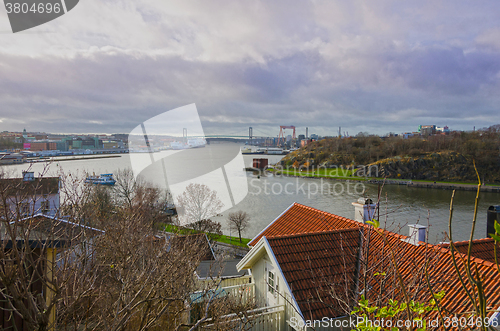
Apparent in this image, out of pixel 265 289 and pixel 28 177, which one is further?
pixel 28 177

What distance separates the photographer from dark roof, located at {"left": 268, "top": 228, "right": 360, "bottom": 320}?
10.4 feet

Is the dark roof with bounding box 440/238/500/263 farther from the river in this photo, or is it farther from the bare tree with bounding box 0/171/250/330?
the river

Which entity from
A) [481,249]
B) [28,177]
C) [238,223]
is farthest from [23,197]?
[238,223]

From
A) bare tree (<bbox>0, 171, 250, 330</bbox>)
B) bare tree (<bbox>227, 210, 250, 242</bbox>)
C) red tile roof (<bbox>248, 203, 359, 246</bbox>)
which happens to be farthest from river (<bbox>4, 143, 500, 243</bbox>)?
bare tree (<bbox>0, 171, 250, 330</bbox>)

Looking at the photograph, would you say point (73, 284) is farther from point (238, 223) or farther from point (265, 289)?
point (238, 223)

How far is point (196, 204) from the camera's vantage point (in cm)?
1523

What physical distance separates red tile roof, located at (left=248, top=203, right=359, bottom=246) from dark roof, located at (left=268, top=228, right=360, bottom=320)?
0.66 meters

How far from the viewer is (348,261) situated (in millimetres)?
3645

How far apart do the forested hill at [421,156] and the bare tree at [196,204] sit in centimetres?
2250

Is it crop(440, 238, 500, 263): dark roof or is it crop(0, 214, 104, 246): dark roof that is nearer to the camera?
crop(0, 214, 104, 246): dark roof

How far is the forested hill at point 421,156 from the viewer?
3581 cm

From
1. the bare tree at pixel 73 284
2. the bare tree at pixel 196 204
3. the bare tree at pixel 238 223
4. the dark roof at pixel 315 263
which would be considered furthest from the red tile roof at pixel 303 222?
the bare tree at pixel 196 204

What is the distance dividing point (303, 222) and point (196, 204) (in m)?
10.7

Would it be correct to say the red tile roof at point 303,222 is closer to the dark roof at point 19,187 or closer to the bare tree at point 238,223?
the dark roof at point 19,187
